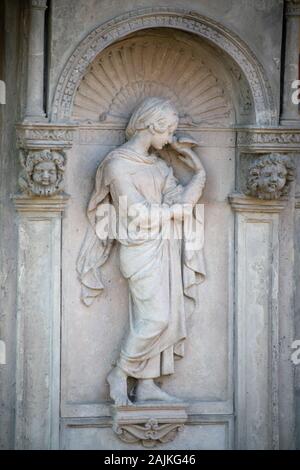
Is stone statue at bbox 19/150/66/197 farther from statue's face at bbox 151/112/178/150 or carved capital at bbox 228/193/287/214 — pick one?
carved capital at bbox 228/193/287/214

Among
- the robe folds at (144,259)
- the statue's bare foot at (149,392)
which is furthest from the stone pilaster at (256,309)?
the statue's bare foot at (149,392)

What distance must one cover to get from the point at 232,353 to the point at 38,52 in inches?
88.5

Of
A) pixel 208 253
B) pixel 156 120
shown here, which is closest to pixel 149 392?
pixel 208 253

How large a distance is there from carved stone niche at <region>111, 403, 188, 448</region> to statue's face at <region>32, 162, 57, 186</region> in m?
1.47

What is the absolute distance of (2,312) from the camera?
9.31m

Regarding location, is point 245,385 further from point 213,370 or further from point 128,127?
point 128,127

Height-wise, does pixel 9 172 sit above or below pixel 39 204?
above

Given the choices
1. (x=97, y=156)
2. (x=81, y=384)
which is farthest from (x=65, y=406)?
(x=97, y=156)

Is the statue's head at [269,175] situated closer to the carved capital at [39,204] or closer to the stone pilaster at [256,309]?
the stone pilaster at [256,309]

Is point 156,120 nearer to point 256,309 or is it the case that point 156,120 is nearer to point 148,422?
point 256,309

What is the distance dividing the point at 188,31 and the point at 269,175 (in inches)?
39.2

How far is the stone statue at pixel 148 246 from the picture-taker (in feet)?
30.4

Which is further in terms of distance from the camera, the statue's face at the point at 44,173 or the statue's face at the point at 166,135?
the statue's face at the point at 166,135

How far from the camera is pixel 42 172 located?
9023 millimetres
